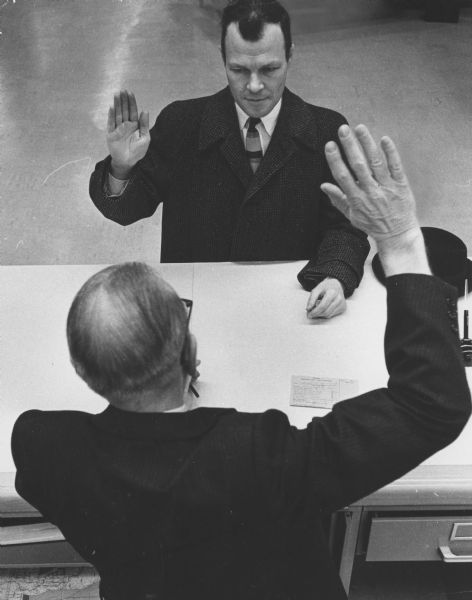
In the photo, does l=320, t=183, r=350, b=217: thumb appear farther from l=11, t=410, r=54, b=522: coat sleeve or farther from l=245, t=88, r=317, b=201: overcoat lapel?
l=245, t=88, r=317, b=201: overcoat lapel

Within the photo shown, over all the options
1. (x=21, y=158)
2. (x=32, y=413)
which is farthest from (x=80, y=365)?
(x=21, y=158)

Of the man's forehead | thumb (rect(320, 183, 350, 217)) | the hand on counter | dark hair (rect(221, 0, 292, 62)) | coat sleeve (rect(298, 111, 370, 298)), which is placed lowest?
the hand on counter

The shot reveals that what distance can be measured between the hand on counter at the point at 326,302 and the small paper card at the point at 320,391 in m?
0.24

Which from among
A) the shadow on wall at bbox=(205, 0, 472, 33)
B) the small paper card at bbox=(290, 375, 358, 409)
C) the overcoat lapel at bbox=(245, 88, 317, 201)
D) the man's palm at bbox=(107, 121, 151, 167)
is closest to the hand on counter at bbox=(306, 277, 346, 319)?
the small paper card at bbox=(290, 375, 358, 409)

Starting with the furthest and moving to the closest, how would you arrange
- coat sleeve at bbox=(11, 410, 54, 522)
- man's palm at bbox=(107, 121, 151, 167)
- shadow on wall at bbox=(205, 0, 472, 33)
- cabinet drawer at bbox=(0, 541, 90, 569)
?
shadow on wall at bbox=(205, 0, 472, 33) → man's palm at bbox=(107, 121, 151, 167) → cabinet drawer at bbox=(0, 541, 90, 569) → coat sleeve at bbox=(11, 410, 54, 522)

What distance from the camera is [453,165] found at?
13.7 feet

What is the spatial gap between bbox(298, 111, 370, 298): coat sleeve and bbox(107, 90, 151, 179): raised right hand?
0.56 metres

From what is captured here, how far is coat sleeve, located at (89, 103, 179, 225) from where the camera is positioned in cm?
197

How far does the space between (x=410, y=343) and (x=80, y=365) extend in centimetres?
52

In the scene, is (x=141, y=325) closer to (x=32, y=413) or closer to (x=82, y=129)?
(x=32, y=413)

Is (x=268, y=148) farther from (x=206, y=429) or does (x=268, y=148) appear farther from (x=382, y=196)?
(x=206, y=429)

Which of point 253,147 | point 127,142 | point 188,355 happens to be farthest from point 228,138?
point 188,355

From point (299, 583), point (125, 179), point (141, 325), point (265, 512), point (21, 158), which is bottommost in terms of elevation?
point (21, 158)

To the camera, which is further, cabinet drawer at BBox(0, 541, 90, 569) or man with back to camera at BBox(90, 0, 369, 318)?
man with back to camera at BBox(90, 0, 369, 318)
